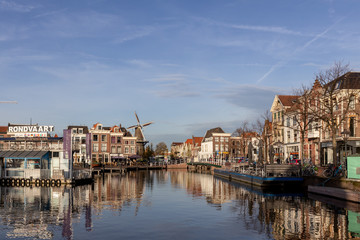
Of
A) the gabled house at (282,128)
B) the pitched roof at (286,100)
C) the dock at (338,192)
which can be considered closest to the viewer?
the dock at (338,192)

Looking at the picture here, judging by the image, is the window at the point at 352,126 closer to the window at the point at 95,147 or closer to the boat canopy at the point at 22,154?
the boat canopy at the point at 22,154

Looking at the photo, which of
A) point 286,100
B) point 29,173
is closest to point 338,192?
point 29,173

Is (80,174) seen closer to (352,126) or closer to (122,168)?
(122,168)

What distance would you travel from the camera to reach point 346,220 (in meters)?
26.4

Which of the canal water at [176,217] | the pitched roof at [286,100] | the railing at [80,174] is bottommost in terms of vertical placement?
the canal water at [176,217]

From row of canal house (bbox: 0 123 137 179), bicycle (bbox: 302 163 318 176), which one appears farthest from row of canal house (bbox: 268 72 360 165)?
row of canal house (bbox: 0 123 137 179)

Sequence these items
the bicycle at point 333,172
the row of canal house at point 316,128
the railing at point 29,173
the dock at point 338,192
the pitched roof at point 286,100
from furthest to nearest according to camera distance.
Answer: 1. the pitched roof at point 286,100
2. the railing at point 29,173
3. the row of canal house at point 316,128
4. the bicycle at point 333,172
5. the dock at point 338,192

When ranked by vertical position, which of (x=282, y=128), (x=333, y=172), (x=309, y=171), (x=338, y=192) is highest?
(x=282, y=128)

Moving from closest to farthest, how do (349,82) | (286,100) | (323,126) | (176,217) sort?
(176,217) → (349,82) → (323,126) → (286,100)

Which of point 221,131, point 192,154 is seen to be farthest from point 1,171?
point 192,154

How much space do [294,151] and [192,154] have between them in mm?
97495

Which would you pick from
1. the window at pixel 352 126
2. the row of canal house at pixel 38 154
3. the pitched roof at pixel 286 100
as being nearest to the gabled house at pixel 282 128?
the pitched roof at pixel 286 100

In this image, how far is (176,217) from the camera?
28.7 metres

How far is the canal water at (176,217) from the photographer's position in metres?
22.7
